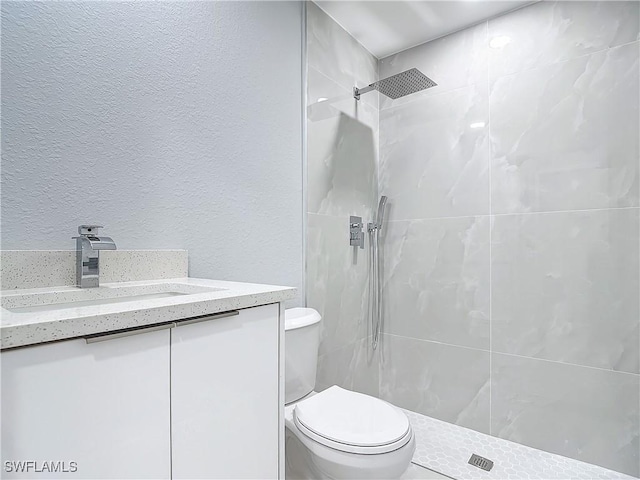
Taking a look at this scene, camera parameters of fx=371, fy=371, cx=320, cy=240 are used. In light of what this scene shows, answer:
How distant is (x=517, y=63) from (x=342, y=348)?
1795mm

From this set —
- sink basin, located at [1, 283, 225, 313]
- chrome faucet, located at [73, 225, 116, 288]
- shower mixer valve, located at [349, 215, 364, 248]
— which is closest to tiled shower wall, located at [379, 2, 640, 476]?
shower mixer valve, located at [349, 215, 364, 248]

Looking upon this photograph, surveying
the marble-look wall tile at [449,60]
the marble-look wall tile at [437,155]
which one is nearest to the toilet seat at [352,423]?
the marble-look wall tile at [437,155]

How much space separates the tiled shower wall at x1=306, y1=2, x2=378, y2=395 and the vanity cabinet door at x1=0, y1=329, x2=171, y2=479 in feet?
3.90

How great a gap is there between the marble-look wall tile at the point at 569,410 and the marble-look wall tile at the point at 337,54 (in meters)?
1.77

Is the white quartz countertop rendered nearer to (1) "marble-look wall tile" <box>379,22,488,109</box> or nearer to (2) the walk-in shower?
(2) the walk-in shower

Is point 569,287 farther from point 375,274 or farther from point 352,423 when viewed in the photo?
point 352,423

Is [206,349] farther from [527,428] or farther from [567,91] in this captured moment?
[567,91]

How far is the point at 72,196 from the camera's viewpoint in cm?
106

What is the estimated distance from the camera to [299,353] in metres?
1.47

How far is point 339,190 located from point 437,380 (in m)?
1.24

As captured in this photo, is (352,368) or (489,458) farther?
(352,368)

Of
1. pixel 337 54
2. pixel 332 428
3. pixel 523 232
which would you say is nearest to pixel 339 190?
pixel 337 54

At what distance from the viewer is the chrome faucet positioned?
1.00m

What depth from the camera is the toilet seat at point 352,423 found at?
1.15 m
